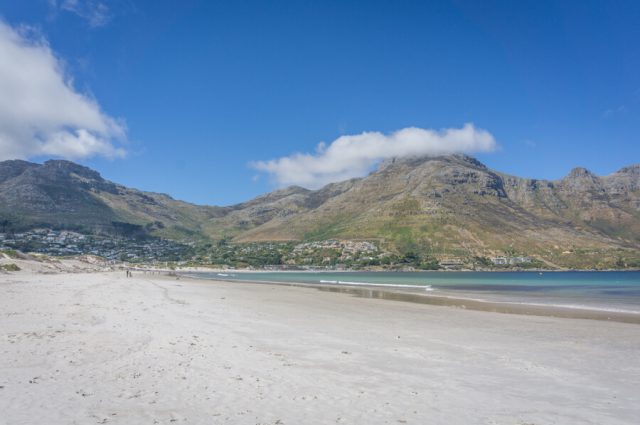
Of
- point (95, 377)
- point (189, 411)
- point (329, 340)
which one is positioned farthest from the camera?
point (329, 340)

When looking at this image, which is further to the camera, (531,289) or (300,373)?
(531,289)

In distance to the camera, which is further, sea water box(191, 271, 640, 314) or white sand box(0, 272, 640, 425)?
sea water box(191, 271, 640, 314)

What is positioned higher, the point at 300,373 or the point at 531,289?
the point at 300,373

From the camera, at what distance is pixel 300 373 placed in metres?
13.2

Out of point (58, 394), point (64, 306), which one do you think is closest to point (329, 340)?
point (58, 394)

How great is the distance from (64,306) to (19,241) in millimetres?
202530

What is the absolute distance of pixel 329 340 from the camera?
64.9 ft

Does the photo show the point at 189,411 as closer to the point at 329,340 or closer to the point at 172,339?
the point at 172,339

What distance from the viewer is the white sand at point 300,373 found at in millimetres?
9461

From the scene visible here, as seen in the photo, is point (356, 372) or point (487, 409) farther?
point (356, 372)

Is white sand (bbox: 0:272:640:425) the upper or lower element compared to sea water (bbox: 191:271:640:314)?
upper

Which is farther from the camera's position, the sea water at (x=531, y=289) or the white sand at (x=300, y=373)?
the sea water at (x=531, y=289)

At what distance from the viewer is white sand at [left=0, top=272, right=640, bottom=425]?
9461mm

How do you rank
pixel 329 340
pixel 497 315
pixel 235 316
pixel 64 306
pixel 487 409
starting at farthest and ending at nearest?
pixel 497 315 → pixel 235 316 → pixel 64 306 → pixel 329 340 → pixel 487 409
